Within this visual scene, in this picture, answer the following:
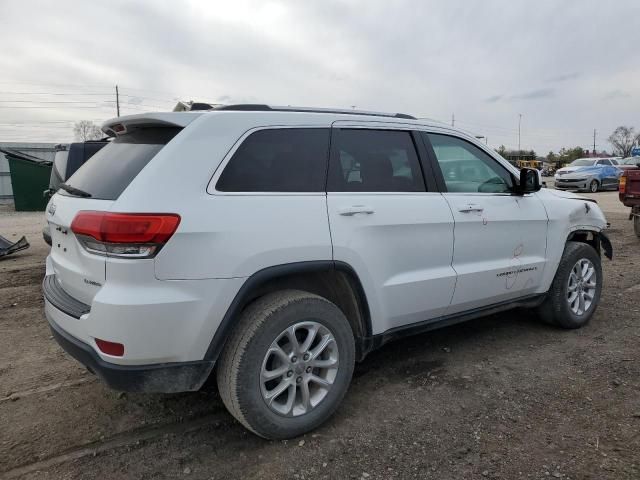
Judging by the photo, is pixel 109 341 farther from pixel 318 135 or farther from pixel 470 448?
pixel 470 448

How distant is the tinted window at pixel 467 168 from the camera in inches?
145

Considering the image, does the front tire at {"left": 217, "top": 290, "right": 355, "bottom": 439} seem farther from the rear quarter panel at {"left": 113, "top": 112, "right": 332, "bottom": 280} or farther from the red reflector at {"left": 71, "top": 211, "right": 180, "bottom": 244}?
the red reflector at {"left": 71, "top": 211, "right": 180, "bottom": 244}

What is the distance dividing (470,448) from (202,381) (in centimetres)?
150

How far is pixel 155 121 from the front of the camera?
2.71m

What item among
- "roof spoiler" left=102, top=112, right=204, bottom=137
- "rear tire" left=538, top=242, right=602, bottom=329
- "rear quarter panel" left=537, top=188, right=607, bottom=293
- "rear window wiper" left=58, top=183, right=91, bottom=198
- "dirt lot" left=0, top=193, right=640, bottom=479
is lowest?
"dirt lot" left=0, top=193, right=640, bottom=479

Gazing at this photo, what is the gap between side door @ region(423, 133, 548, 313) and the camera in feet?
11.9

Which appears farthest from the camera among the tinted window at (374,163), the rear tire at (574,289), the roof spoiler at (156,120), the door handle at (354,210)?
the rear tire at (574,289)

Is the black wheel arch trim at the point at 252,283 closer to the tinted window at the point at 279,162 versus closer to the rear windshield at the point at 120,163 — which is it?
the tinted window at the point at 279,162

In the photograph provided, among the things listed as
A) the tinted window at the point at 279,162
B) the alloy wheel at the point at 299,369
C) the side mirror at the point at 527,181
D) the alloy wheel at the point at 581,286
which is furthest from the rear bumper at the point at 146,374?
the alloy wheel at the point at 581,286

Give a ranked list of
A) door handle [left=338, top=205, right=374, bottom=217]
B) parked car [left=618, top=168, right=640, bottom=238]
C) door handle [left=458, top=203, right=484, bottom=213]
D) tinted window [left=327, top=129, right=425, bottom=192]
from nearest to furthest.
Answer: door handle [left=338, top=205, right=374, bottom=217] → tinted window [left=327, top=129, right=425, bottom=192] → door handle [left=458, top=203, right=484, bottom=213] → parked car [left=618, top=168, right=640, bottom=238]

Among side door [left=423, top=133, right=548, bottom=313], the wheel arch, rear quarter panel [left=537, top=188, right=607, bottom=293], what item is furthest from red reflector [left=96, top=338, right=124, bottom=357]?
the wheel arch

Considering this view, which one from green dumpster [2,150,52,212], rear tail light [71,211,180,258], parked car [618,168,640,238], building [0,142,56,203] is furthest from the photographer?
building [0,142,56,203]

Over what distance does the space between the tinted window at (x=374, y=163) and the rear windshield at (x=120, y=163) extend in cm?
100

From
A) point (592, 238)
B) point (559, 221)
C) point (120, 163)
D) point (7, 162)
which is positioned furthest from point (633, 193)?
point (7, 162)
